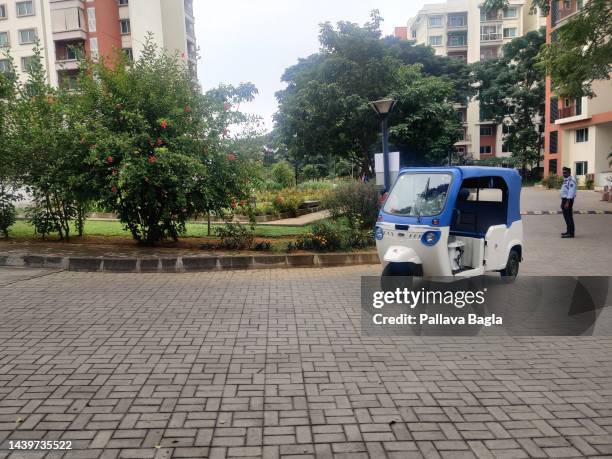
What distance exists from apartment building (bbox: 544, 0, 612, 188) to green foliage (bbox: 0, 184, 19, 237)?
113 ft

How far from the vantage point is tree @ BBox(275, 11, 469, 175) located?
19.4m

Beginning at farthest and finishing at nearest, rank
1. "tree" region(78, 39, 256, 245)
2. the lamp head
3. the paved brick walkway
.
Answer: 1. the lamp head
2. "tree" region(78, 39, 256, 245)
3. the paved brick walkway

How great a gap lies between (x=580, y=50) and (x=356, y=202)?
9.92 meters

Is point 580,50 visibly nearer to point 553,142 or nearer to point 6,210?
point 6,210

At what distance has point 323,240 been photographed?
35.5 ft

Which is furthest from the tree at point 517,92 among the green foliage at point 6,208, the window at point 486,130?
the green foliage at point 6,208

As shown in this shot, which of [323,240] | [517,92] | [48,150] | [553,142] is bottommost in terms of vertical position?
[323,240]

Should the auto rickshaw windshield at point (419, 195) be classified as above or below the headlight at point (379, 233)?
above

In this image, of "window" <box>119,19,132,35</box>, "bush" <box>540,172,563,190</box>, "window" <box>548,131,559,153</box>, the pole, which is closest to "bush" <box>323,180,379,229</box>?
the pole

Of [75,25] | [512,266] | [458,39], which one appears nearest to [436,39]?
[458,39]

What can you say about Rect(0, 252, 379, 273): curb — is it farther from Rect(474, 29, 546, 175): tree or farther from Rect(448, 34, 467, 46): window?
Rect(448, 34, 467, 46): window

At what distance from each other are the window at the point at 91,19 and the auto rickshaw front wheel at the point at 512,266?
158ft

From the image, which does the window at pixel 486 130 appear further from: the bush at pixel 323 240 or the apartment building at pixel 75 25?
the bush at pixel 323 240

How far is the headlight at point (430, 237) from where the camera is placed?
680 centimetres
